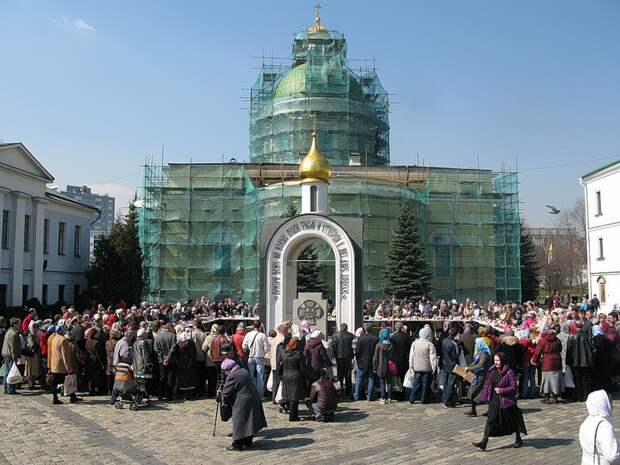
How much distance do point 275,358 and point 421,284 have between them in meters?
23.7

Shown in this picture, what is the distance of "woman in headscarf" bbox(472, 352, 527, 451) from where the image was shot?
861 cm

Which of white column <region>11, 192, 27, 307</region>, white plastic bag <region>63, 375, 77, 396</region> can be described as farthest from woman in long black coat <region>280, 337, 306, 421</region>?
white column <region>11, 192, 27, 307</region>

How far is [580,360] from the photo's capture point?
12.3 metres

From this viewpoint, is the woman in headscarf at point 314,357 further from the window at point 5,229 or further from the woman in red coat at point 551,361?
the window at point 5,229

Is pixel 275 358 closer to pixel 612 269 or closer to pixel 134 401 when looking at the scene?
pixel 134 401

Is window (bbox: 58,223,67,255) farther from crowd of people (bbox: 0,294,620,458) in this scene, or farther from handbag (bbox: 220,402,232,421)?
handbag (bbox: 220,402,232,421)

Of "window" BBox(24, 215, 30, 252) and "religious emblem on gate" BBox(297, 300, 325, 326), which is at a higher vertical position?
"window" BBox(24, 215, 30, 252)

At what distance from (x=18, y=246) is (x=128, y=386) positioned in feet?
67.8

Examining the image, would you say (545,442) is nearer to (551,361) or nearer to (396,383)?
(551,361)

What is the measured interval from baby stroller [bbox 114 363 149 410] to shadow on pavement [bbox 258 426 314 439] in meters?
3.29

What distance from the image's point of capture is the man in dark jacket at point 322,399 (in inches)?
423

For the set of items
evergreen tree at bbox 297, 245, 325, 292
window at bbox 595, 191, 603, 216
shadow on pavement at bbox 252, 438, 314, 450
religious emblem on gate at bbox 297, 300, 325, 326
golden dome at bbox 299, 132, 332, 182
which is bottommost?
shadow on pavement at bbox 252, 438, 314, 450

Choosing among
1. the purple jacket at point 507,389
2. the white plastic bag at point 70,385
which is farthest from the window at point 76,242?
the purple jacket at point 507,389

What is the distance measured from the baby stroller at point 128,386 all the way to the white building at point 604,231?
95.0ft
